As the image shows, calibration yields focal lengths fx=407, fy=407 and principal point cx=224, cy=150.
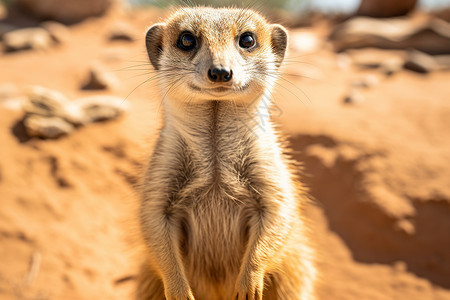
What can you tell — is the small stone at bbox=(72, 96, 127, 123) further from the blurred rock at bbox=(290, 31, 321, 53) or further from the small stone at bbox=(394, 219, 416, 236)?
the blurred rock at bbox=(290, 31, 321, 53)

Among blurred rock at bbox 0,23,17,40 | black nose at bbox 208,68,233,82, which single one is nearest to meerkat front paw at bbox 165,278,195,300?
black nose at bbox 208,68,233,82

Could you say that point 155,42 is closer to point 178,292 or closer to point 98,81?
point 178,292

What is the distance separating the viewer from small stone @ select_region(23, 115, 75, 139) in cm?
373

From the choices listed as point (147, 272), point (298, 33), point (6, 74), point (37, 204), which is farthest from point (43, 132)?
point (298, 33)

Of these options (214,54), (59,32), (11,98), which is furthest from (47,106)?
(59,32)

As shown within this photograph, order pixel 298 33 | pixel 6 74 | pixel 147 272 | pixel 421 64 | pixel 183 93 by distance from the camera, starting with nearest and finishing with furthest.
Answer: pixel 183 93, pixel 147 272, pixel 421 64, pixel 6 74, pixel 298 33

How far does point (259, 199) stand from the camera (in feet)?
7.08

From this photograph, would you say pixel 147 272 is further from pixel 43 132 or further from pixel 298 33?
pixel 298 33

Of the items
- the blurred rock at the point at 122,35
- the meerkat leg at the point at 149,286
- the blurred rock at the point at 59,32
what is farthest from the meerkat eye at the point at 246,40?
the blurred rock at the point at 59,32

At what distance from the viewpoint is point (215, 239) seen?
223 cm

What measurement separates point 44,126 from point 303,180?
98.7 inches

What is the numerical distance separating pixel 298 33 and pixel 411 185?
5899mm

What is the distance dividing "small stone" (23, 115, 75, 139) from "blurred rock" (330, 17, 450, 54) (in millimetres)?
5262

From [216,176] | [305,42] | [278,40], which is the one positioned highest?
[278,40]
